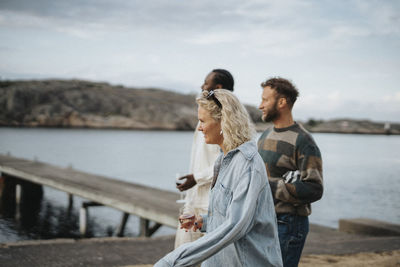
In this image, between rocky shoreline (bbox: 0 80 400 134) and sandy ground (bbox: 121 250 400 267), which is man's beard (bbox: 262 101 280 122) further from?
rocky shoreline (bbox: 0 80 400 134)

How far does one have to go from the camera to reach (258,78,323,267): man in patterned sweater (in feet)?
10.6

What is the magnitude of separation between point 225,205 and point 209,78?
6.02 feet

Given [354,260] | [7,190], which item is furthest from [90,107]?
[354,260]

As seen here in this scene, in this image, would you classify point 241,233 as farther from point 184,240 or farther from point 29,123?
point 29,123

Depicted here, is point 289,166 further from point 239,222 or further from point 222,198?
point 239,222

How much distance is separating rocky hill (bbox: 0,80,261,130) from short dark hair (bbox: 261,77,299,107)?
9213cm

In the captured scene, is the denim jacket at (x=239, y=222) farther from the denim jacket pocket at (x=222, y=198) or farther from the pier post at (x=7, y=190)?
the pier post at (x=7, y=190)

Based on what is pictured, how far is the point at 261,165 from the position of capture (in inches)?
86.9

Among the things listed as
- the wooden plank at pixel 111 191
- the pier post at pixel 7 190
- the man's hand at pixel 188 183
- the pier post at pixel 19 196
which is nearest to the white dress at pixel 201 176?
the man's hand at pixel 188 183

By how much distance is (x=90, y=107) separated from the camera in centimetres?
9825

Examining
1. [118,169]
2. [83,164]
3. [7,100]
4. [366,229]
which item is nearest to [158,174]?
[118,169]

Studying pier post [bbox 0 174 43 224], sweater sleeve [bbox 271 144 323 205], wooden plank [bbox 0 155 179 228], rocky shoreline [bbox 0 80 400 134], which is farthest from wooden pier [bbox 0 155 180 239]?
rocky shoreline [bbox 0 80 400 134]

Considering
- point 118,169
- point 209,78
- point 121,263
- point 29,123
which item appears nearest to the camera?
point 209,78

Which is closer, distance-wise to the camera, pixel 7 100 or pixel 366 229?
pixel 366 229
